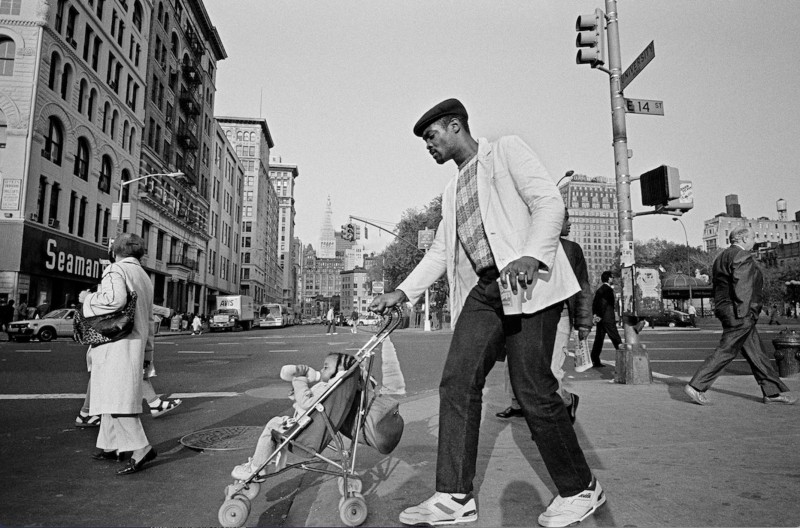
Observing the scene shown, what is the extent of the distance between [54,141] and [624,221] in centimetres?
2938

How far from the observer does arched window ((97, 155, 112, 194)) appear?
32344 millimetres

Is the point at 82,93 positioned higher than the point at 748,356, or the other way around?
the point at 82,93

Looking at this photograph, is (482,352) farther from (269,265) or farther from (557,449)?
(269,265)

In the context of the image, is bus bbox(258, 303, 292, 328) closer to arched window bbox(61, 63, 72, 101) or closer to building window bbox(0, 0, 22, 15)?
arched window bbox(61, 63, 72, 101)

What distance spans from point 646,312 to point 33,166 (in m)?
37.6

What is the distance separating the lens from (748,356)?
579 centimetres

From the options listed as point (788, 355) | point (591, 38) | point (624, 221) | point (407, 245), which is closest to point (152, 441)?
point (624, 221)

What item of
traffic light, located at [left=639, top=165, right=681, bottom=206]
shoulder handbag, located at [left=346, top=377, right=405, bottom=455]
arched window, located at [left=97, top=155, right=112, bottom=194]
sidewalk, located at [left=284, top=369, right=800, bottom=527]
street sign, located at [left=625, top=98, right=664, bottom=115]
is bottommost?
sidewalk, located at [left=284, top=369, right=800, bottom=527]

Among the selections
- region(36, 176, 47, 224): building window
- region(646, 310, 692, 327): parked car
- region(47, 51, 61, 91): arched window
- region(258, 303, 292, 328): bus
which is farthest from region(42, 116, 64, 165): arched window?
region(646, 310, 692, 327): parked car

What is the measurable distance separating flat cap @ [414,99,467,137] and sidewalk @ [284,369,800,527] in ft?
6.66

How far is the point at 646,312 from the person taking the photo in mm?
37969

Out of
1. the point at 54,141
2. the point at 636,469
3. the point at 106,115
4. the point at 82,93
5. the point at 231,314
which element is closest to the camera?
the point at 636,469

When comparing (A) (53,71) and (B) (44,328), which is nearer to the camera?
(B) (44,328)

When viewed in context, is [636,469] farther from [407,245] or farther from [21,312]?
[407,245]
